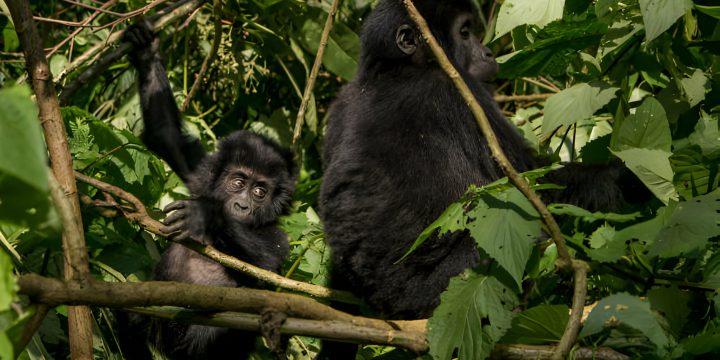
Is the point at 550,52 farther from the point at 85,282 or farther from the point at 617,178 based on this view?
the point at 85,282

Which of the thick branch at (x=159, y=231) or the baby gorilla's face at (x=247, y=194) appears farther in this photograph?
the baby gorilla's face at (x=247, y=194)

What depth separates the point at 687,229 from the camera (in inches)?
83.8

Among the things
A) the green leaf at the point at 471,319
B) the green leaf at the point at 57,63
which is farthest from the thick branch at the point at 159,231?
the green leaf at the point at 57,63

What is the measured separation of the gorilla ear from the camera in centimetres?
346

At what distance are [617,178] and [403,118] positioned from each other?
2.90ft

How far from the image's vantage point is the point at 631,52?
346 centimetres

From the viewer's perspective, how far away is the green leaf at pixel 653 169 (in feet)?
8.68

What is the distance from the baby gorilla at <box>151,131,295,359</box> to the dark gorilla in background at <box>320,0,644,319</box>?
506mm

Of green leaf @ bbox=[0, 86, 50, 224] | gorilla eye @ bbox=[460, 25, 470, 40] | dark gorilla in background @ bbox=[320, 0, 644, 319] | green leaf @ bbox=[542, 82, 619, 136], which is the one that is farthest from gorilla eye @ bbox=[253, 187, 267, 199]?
green leaf @ bbox=[0, 86, 50, 224]

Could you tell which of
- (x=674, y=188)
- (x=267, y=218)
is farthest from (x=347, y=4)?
(x=674, y=188)

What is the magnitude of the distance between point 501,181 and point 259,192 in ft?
7.16

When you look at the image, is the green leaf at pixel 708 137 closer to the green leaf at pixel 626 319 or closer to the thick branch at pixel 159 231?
the green leaf at pixel 626 319

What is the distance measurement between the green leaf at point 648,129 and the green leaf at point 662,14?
0.95 feet

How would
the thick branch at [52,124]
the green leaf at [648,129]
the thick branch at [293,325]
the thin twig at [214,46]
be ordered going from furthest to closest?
the thin twig at [214,46] → the green leaf at [648,129] → the thick branch at [52,124] → the thick branch at [293,325]
